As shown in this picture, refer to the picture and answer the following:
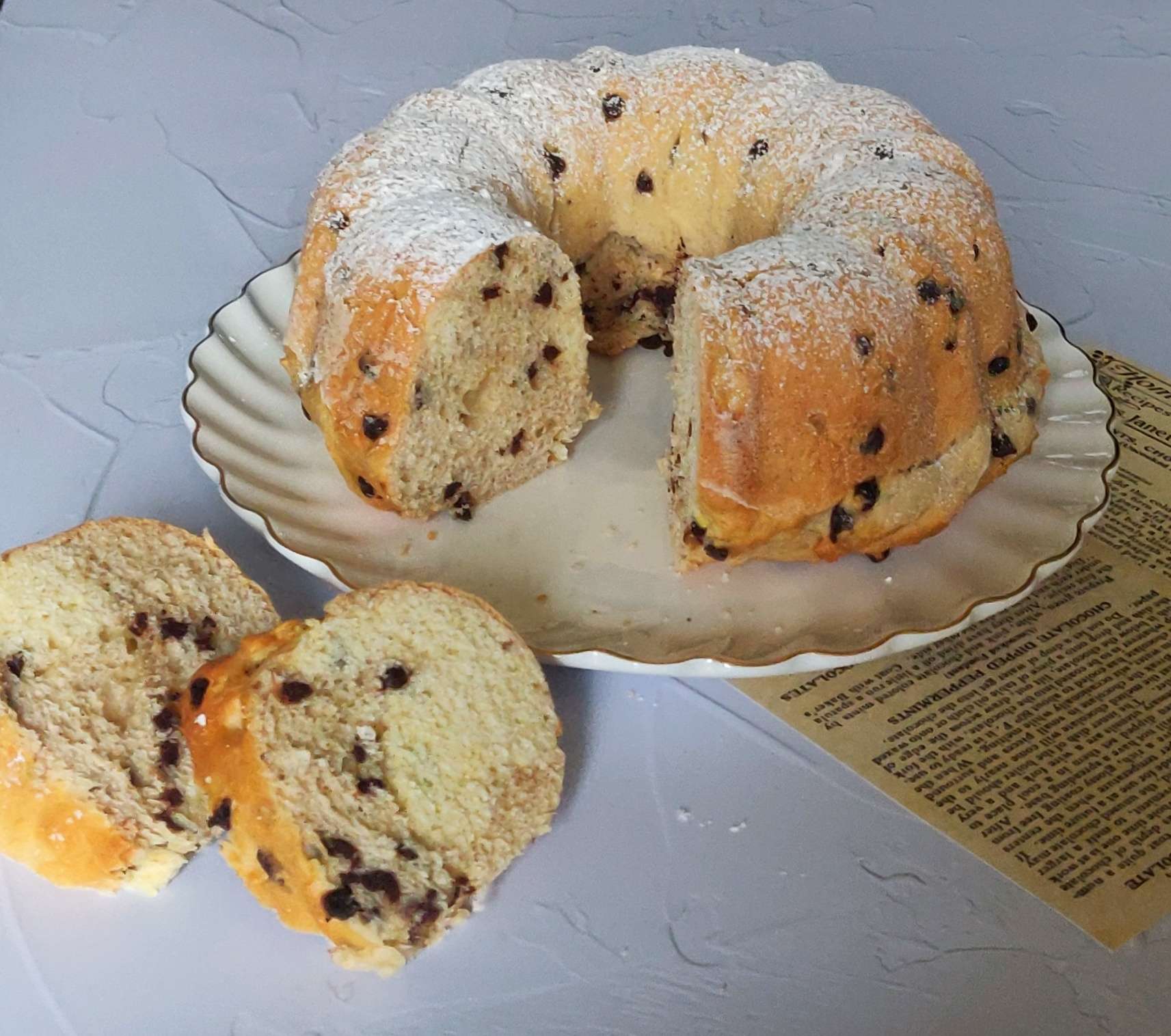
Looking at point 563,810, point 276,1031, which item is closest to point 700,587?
point 563,810

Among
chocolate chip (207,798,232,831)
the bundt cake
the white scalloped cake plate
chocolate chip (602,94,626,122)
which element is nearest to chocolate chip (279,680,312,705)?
chocolate chip (207,798,232,831)

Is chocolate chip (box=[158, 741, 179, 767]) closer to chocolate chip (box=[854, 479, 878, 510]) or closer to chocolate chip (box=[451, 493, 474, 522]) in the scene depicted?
chocolate chip (box=[451, 493, 474, 522])

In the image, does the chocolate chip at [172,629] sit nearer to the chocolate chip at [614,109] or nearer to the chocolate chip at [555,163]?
the chocolate chip at [555,163]

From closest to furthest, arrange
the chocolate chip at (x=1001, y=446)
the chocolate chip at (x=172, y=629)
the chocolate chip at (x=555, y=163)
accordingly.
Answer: the chocolate chip at (x=172, y=629)
the chocolate chip at (x=1001, y=446)
the chocolate chip at (x=555, y=163)

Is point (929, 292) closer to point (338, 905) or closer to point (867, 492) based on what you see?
point (867, 492)

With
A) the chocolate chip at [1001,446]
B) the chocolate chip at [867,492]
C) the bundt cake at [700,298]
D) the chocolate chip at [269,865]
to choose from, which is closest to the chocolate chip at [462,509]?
the bundt cake at [700,298]

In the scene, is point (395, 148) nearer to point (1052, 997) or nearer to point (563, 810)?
point (563, 810)

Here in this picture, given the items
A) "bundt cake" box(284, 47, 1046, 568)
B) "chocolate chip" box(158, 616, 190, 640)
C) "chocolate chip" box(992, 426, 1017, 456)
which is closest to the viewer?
"chocolate chip" box(158, 616, 190, 640)
